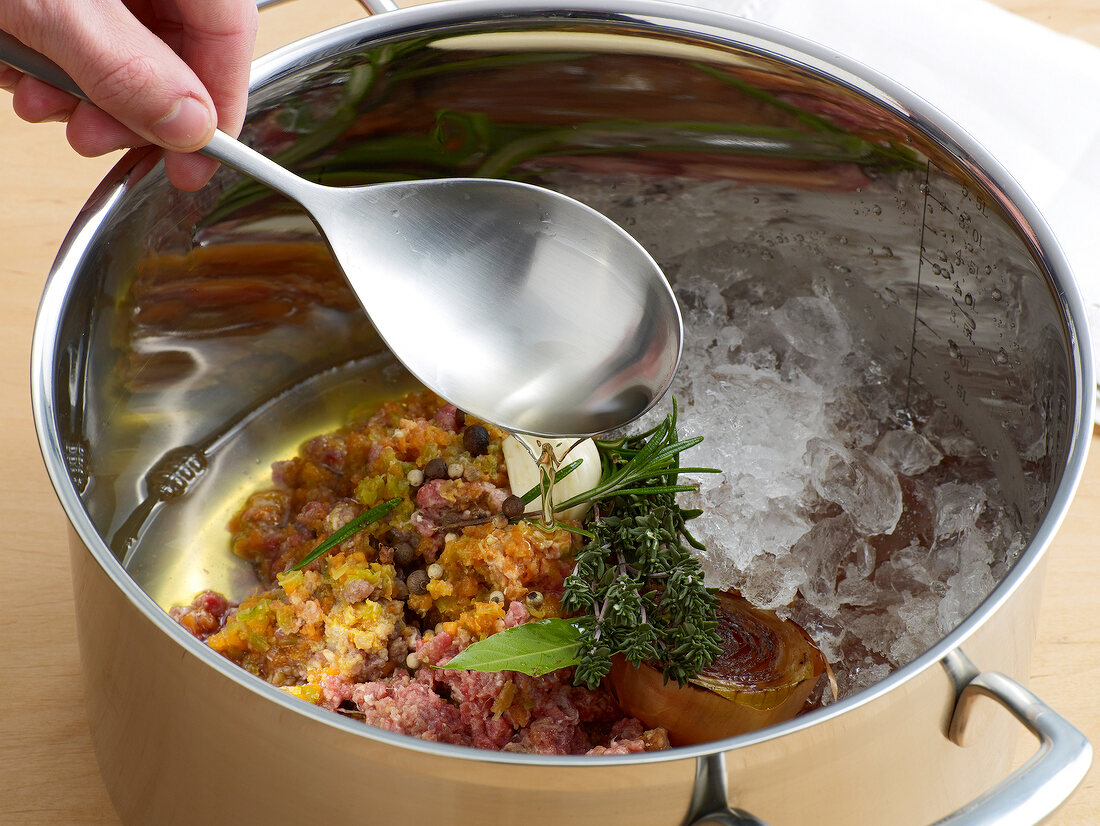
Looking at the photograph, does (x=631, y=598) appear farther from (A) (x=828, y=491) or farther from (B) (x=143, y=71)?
(B) (x=143, y=71)

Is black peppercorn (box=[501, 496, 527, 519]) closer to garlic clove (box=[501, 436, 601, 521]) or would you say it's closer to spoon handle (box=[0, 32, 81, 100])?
garlic clove (box=[501, 436, 601, 521])

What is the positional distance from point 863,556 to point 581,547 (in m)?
0.30

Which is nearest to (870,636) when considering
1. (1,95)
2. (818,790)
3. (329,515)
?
(818,790)

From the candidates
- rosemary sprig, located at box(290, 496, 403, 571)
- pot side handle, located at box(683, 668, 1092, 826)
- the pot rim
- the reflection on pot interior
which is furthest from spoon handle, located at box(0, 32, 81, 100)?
pot side handle, located at box(683, 668, 1092, 826)

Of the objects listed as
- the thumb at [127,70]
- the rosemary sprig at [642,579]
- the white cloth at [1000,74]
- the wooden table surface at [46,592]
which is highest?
the white cloth at [1000,74]

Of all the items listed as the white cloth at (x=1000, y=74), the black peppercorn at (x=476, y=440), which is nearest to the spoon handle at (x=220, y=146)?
the black peppercorn at (x=476, y=440)

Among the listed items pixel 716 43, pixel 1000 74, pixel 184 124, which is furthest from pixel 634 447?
pixel 1000 74

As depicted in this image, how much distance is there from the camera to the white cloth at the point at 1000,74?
1.24 metres

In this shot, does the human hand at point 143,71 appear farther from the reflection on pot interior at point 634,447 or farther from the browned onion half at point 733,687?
the browned onion half at point 733,687

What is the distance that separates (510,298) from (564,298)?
5 centimetres

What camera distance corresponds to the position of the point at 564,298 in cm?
93

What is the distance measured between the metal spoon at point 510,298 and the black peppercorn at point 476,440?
12 cm

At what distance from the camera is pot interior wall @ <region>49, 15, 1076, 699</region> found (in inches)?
36.9

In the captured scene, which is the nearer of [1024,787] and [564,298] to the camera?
[1024,787]
